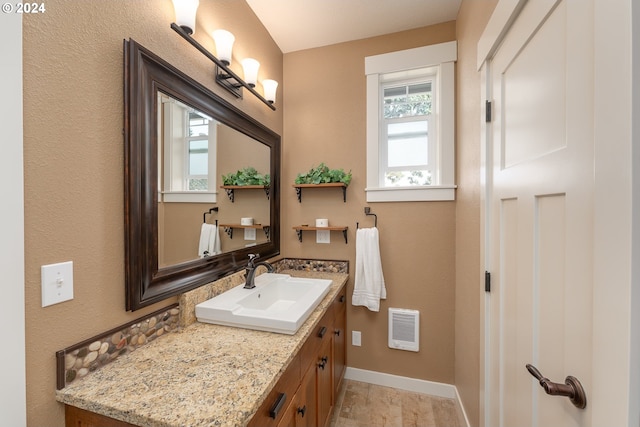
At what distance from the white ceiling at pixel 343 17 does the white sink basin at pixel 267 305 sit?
76.3 inches

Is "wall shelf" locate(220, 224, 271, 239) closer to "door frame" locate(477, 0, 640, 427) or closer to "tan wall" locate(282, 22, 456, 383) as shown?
"tan wall" locate(282, 22, 456, 383)

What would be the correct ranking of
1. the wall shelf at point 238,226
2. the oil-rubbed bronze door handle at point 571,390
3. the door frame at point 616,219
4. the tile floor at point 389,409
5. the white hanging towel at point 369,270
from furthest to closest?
the white hanging towel at point 369,270, the tile floor at point 389,409, the wall shelf at point 238,226, the oil-rubbed bronze door handle at point 571,390, the door frame at point 616,219

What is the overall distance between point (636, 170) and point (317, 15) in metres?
2.07

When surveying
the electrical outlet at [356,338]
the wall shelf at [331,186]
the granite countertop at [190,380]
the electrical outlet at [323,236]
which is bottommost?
the electrical outlet at [356,338]

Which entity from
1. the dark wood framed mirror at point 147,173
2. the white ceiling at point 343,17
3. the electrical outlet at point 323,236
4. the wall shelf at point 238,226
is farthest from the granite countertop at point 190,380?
the white ceiling at point 343,17

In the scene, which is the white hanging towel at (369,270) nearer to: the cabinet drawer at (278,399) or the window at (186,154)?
the cabinet drawer at (278,399)

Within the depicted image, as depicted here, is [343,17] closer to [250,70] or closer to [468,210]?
[250,70]

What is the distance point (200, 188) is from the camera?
135 centimetres

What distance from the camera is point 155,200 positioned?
1062 millimetres

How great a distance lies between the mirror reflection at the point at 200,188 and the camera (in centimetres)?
113

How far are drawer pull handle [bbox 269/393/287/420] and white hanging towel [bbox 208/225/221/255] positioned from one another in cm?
82

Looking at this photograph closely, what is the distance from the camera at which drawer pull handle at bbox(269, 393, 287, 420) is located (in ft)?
2.73

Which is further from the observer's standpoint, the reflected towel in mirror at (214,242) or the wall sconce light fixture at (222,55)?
the reflected towel in mirror at (214,242)

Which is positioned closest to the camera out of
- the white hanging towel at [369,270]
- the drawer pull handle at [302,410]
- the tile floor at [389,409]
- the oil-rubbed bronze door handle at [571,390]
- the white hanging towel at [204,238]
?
the oil-rubbed bronze door handle at [571,390]
